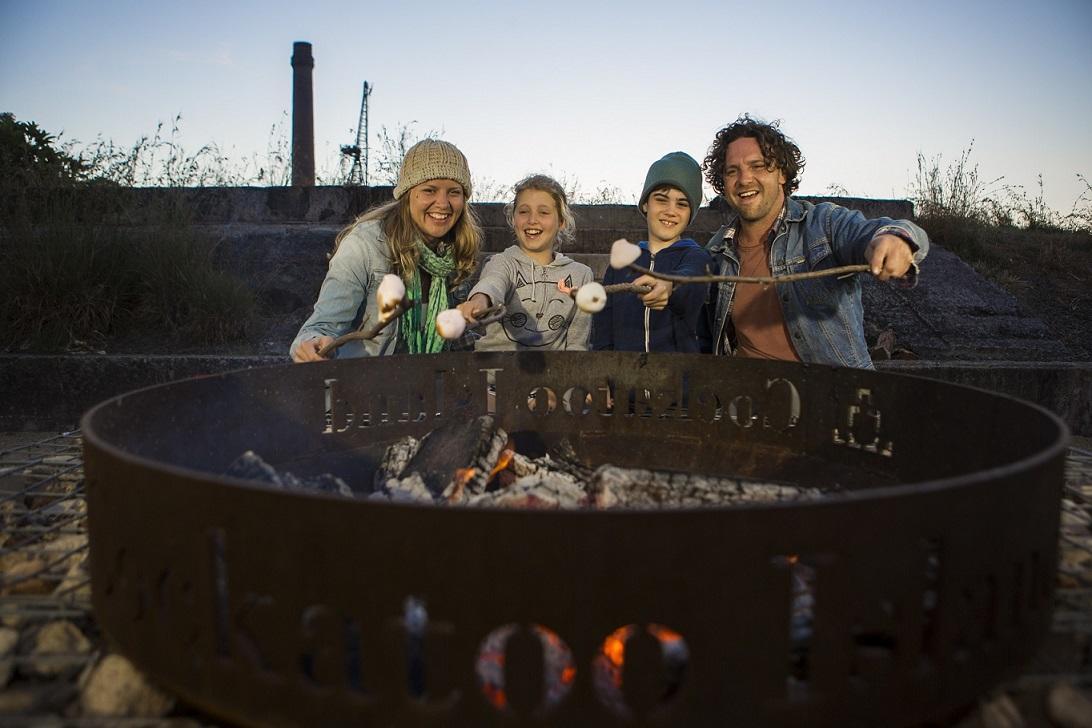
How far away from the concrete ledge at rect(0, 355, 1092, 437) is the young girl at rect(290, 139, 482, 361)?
1280 millimetres

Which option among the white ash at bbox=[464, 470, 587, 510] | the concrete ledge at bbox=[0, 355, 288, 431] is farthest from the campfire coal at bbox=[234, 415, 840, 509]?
the concrete ledge at bbox=[0, 355, 288, 431]

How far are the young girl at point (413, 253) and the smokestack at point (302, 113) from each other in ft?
34.5

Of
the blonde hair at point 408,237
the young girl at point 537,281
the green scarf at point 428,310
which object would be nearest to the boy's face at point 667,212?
the young girl at point 537,281

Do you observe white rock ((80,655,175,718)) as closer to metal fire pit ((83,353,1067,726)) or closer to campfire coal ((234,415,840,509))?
metal fire pit ((83,353,1067,726))

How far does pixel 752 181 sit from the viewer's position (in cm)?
289

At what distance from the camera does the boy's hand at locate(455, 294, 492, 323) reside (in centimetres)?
226

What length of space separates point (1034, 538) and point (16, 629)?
1730 mm

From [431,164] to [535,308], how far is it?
70 centimetres

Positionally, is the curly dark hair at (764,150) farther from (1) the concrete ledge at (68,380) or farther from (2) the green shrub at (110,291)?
(2) the green shrub at (110,291)

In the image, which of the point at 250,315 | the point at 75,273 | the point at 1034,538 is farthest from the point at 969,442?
the point at 75,273

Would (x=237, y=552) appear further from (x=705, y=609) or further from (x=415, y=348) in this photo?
(x=415, y=348)

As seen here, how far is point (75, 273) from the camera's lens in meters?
4.34

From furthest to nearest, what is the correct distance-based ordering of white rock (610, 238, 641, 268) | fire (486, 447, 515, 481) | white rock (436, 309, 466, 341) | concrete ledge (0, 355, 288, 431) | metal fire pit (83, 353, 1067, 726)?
concrete ledge (0, 355, 288, 431), fire (486, 447, 515, 481), white rock (436, 309, 466, 341), white rock (610, 238, 641, 268), metal fire pit (83, 353, 1067, 726)

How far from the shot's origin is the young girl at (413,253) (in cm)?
273
